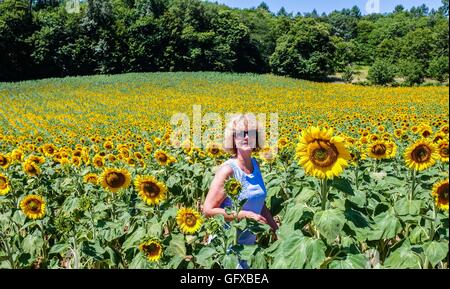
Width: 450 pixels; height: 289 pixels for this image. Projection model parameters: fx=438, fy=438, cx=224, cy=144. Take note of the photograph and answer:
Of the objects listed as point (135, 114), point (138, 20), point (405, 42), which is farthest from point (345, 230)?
point (138, 20)

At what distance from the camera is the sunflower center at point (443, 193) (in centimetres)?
234

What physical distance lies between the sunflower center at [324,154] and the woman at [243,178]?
86 cm

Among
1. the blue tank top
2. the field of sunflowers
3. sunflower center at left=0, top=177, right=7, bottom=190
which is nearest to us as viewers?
the field of sunflowers

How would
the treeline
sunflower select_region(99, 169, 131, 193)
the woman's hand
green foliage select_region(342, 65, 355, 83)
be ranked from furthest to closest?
1. the treeline
2. green foliage select_region(342, 65, 355, 83)
3. sunflower select_region(99, 169, 131, 193)
4. the woman's hand

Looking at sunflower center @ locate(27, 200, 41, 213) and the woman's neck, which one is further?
sunflower center @ locate(27, 200, 41, 213)

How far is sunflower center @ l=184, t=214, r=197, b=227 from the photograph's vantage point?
3059 mm

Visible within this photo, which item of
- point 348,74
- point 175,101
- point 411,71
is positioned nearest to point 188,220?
point 175,101

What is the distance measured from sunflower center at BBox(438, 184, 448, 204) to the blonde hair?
1382 millimetres

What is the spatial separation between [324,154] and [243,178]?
1.05 m

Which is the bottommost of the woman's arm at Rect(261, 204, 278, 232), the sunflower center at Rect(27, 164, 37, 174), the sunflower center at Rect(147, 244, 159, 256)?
the sunflower center at Rect(147, 244, 159, 256)

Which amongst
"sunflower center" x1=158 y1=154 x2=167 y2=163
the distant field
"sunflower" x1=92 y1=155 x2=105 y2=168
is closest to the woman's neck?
"sunflower center" x1=158 y1=154 x2=167 y2=163

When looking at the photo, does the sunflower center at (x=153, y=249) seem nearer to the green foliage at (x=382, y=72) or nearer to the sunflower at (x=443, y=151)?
the sunflower at (x=443, y=151)

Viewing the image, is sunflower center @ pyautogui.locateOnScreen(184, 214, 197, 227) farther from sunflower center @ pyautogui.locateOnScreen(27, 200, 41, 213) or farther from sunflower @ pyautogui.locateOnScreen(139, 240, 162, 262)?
sunflower center @ pyautogui.locateOnScreen(27, 200, 41, 213)

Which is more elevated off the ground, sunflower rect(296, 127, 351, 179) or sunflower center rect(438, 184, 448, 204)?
sunflower rect(296, 127, 351, 179)
